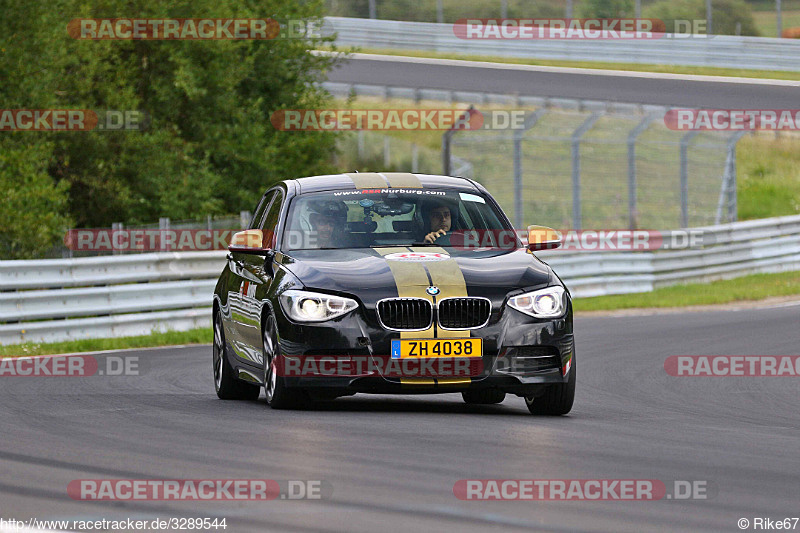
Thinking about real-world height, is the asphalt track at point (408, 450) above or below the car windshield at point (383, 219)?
below

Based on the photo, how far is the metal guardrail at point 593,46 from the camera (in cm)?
4209

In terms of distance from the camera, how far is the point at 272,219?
1105cm

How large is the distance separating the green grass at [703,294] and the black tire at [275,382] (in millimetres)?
13148

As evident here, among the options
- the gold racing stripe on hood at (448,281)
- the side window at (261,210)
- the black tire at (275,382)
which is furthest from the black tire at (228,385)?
the gold racing stripe on hood at (448,281)

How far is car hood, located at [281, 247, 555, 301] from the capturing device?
9211 mm

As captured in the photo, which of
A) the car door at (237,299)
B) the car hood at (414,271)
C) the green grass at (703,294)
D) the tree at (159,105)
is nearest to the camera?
the car hood at (414,271)

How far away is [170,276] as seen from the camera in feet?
60.9

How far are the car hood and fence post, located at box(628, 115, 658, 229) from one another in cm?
1658

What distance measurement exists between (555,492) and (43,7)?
21.2 metres

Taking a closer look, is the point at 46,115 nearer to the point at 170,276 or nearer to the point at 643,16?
the point at 170,276

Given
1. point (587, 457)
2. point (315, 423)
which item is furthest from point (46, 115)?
point (587, 457)

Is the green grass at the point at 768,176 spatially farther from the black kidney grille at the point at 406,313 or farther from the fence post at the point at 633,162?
the black kidney grille at the point at 406,313

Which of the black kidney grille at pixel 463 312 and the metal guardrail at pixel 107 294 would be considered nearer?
the black kidney grille at pixel 463 312

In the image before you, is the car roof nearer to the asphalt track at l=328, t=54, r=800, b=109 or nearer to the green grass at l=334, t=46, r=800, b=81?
the asphalt track at l=328, t=54, r=800, b=109
